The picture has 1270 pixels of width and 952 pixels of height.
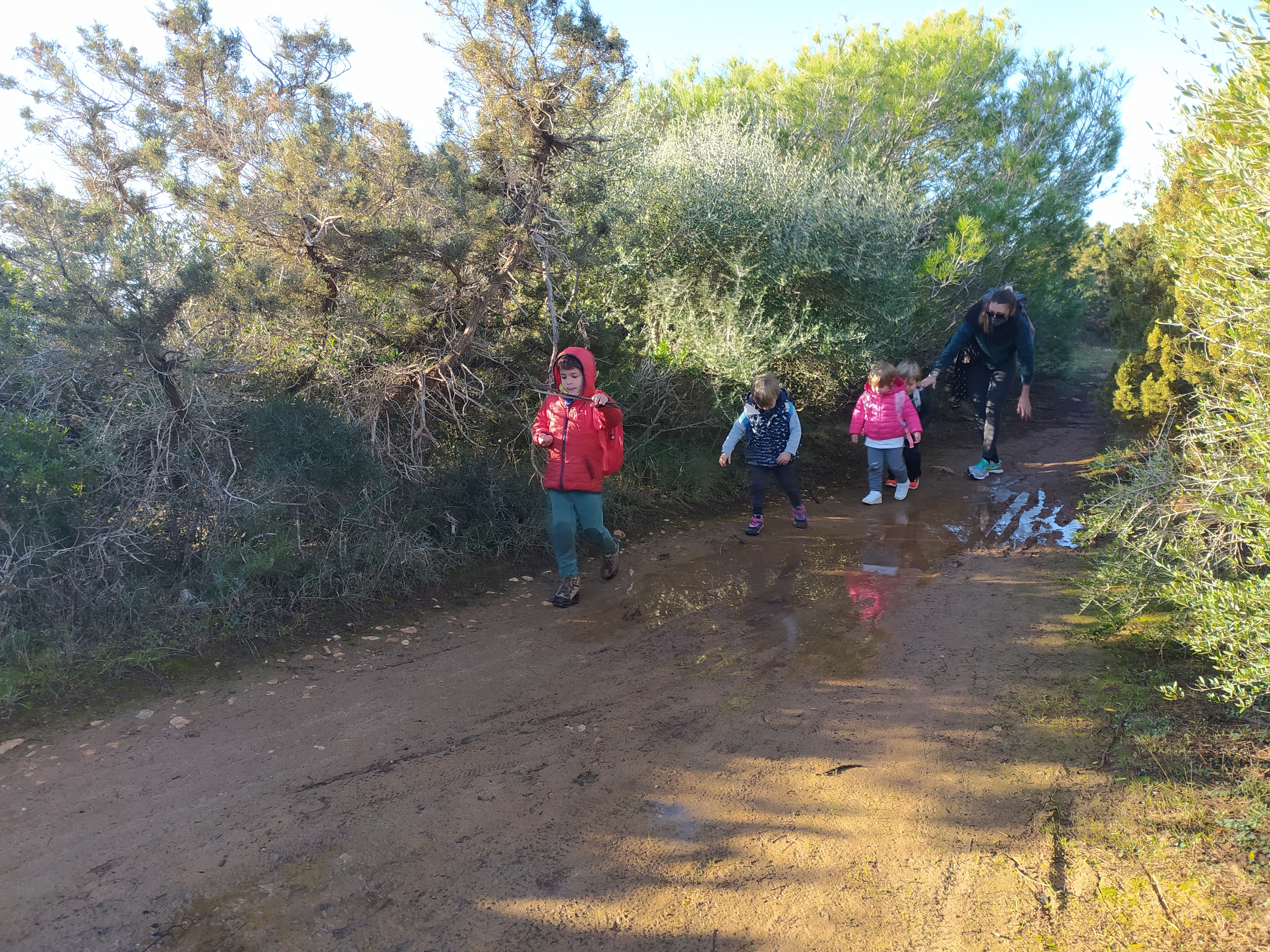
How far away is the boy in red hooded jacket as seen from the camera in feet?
17.9

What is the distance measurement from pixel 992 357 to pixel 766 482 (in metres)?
3.23

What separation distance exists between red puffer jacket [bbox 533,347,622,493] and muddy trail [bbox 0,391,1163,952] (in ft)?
3.01

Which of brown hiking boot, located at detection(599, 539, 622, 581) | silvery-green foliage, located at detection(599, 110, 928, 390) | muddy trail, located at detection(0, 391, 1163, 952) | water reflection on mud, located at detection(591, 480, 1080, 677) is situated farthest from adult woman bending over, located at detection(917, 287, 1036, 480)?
brown hiking boot, located at detection(599, 539, 622, 581)

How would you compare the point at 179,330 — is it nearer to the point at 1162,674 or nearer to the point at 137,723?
the point at 137,723

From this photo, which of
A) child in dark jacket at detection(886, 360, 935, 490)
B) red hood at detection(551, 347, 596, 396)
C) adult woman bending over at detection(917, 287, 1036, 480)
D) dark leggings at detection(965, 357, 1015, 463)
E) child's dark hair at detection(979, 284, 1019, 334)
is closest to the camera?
red hood at detection(551, 347, 596, 396)

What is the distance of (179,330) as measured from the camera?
5.21 meters

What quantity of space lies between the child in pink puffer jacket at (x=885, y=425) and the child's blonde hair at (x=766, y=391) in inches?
61.2

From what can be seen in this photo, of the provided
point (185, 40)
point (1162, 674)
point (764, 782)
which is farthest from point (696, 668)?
point (185, 40)

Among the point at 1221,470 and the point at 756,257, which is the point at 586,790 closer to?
the point at 1221,470

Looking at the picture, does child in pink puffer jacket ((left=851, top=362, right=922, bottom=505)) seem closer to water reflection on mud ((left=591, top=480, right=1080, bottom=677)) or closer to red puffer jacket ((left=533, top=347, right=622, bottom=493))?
water reflection on mud ((left=591, top=480, right=1080, bottom=677))

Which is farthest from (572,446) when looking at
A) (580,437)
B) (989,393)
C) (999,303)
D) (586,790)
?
(989,393)

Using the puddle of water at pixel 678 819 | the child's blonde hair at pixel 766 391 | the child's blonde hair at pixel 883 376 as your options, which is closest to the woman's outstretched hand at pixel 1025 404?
the child's blonde hair at pixel 883 376

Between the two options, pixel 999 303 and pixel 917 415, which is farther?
pixel 917 415

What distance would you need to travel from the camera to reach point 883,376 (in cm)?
788
